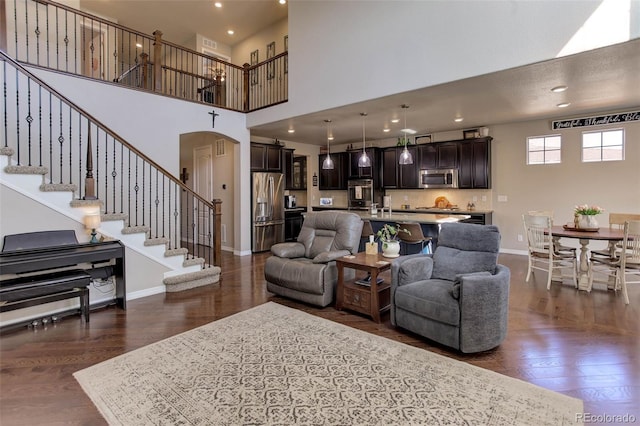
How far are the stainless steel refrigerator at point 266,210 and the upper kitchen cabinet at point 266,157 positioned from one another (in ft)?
0.53

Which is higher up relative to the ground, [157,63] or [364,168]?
[157,63]

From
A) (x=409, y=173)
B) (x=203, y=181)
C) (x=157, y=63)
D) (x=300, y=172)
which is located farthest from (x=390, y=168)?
(x=157, y=63)

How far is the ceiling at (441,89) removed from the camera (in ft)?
12.3

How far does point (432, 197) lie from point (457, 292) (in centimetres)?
571

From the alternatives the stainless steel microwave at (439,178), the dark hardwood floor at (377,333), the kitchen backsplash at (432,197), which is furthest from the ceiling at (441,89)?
the dark hardwood floor at (377,333)

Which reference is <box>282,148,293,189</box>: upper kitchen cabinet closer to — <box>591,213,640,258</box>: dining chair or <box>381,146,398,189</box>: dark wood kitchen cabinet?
→ <box>381,146,398,189</box>: dark wood kitchen cabinet

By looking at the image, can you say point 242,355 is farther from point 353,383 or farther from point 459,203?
point 459,203

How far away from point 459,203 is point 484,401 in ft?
20.2

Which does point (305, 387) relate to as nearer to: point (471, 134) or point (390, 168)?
point (471, 134)

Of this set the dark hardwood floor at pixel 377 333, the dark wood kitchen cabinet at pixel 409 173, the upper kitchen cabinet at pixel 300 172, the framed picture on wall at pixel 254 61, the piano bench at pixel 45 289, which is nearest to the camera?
the dark hardwood floor at pixel 377 333

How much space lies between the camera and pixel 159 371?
242 centimetres

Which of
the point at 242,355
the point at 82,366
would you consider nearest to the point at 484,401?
the point at 242,355

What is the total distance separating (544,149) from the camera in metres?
6.50

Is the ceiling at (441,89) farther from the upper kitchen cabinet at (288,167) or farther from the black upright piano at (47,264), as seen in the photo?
the black upright piano at (47,264)
